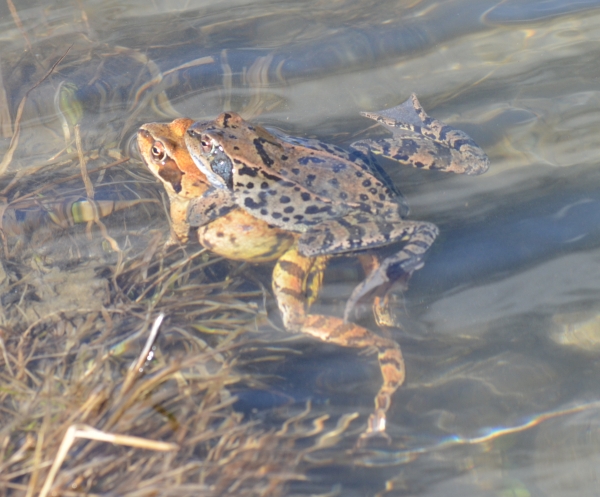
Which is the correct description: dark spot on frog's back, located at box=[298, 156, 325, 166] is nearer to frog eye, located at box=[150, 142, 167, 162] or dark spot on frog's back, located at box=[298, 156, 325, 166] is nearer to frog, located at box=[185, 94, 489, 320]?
frog, located at box=[185, 94, 489, 320]

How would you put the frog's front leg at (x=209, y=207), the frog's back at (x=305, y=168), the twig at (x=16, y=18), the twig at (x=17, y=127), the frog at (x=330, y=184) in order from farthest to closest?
the twig at (x=16, y=18) < the twig at (x=17, y=127) < the frog's front leg at (x=209, y=207) < the frog's back at (x=305, y=168) < the frog at (x=330, y=184)

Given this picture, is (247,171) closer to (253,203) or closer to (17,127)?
(253,203)

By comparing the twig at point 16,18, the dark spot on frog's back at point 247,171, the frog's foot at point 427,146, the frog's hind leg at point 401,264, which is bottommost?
the frog's hind leg at point 401,264

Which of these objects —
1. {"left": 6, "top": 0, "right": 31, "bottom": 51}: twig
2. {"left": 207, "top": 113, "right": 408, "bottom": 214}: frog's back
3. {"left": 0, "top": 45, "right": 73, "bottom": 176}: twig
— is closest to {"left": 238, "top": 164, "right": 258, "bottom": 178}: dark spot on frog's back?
{"left": 207, "top": 113, "right": 408, "bottom": 214}: frog's back

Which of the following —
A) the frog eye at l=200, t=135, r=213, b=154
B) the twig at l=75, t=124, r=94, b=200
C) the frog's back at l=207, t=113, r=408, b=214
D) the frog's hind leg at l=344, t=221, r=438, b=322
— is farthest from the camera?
the twig at l=75, t=124, r=94, b=200

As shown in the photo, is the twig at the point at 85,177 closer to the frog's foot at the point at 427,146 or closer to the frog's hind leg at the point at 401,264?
the frog's foot at the point at 427,146

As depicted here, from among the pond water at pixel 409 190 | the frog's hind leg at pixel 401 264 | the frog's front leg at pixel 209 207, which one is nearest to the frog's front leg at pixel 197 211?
the frog's front leg at pixel 209 207
